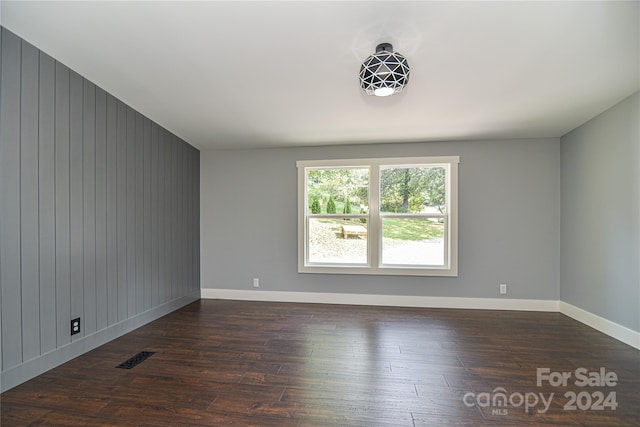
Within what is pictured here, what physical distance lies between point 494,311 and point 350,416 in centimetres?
292

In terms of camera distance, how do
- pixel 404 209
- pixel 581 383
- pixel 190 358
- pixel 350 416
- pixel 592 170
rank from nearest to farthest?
pixel 350 416
pixel 581 383
pixel 190 358
pixel 592 170
pixel 404 209

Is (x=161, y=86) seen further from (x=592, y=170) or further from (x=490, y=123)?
(x=592, y=170)

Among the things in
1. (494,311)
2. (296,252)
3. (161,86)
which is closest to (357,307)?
(296,252)

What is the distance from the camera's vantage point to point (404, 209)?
415cm

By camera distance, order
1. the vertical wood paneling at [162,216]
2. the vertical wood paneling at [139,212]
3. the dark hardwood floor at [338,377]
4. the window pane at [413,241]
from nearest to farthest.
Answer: the dark hardwood floor at [338,377] < the vertical wood paneling at [139,212] < the vertical wood paneling at [162,216] < the window pane at [413,241]

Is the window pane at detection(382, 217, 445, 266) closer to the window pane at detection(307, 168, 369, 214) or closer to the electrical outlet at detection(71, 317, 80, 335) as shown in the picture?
the window pane at detection(307, 168, 369, 214)

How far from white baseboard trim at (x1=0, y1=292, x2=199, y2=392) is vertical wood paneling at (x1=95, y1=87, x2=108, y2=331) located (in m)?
0.12

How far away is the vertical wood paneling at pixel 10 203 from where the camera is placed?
2.04 m

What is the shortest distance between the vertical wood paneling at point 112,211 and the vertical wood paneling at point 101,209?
0.12 ft

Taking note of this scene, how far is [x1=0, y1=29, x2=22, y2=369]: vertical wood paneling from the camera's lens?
204cm

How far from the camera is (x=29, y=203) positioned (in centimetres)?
221

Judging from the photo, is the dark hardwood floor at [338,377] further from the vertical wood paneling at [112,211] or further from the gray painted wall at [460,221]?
the gray painted wall at [460,221]

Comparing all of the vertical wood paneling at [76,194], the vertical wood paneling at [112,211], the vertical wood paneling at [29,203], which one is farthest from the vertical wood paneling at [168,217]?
the vertical wood paneling at [29,203]

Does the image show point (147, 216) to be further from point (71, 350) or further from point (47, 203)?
point (71, 350)
